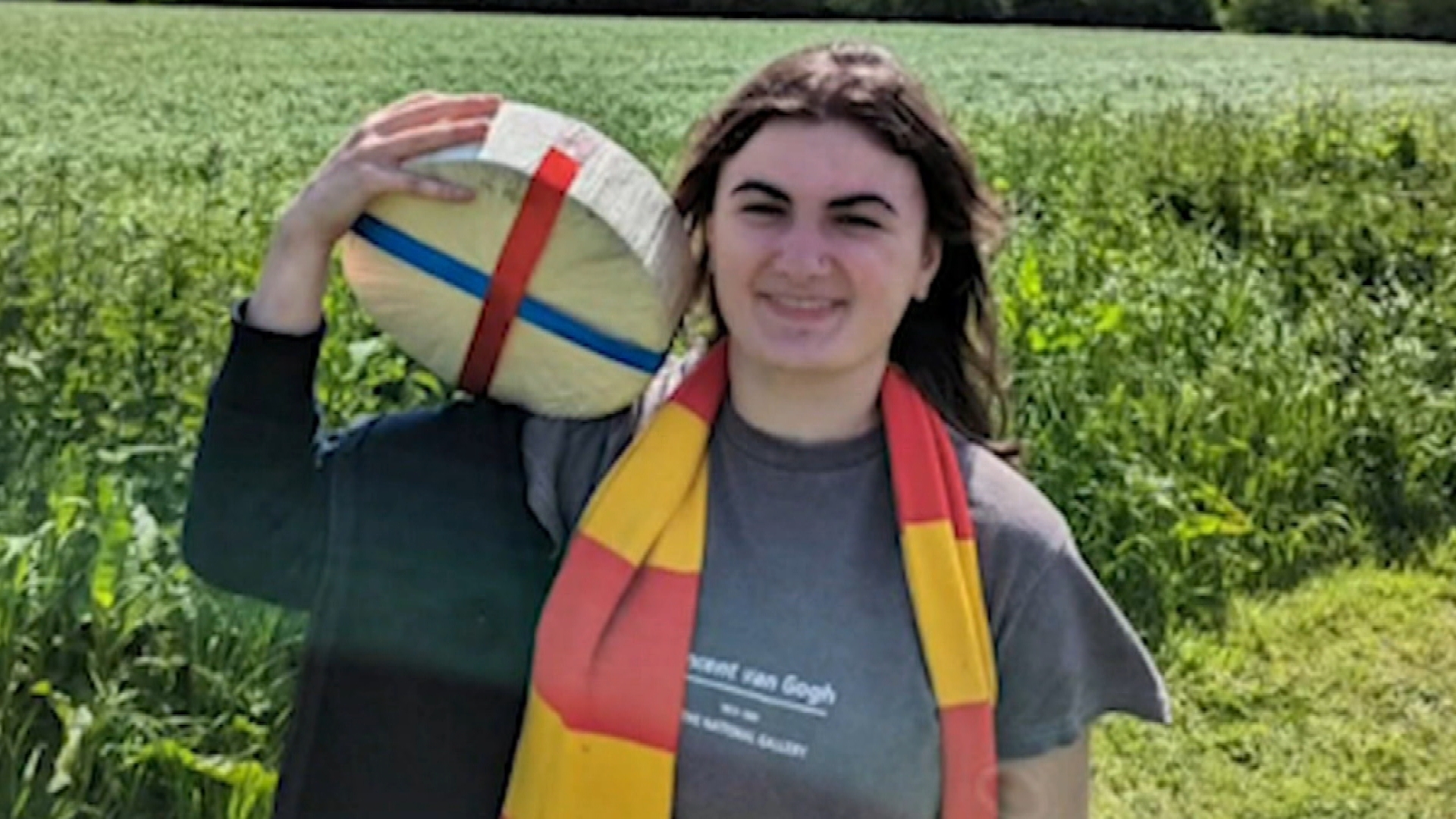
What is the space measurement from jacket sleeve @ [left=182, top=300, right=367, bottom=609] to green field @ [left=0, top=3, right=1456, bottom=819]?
64 cm

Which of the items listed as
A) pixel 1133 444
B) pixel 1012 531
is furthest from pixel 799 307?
pixel 1133 444

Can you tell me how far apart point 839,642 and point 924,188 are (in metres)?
0.41

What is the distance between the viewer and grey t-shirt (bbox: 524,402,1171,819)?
1633 millimetres

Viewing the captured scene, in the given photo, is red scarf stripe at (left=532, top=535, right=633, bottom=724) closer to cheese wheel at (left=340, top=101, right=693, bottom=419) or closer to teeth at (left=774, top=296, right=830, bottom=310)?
cheese wheel at (left=340, top=101, right=693, bottom=419)

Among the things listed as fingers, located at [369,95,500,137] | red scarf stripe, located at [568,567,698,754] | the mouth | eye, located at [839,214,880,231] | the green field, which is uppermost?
fingers, located at [369,95,500,137]

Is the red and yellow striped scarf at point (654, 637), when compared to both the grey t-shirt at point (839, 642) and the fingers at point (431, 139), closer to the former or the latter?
the grey t-shirt at point (839, 642)

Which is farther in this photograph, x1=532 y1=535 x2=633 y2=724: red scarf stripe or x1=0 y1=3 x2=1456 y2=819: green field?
x1=0 y1=3 x2=1456 y2=819: green field

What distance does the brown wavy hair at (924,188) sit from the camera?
1652 millimetres

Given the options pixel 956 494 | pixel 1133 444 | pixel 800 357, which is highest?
pixel 800 357

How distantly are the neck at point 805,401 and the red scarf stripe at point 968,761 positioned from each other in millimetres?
265

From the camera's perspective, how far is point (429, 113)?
64.0 inches

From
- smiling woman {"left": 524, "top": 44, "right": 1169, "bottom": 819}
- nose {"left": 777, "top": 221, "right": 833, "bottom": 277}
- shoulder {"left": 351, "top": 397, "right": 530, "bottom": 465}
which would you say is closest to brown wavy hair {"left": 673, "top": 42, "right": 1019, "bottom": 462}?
smiling woman {"left": 524, "top": 44, "right": 1169, "bottom": 819}

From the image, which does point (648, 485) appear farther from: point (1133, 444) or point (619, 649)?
point (1133, 444)

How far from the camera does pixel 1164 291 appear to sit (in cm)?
570
